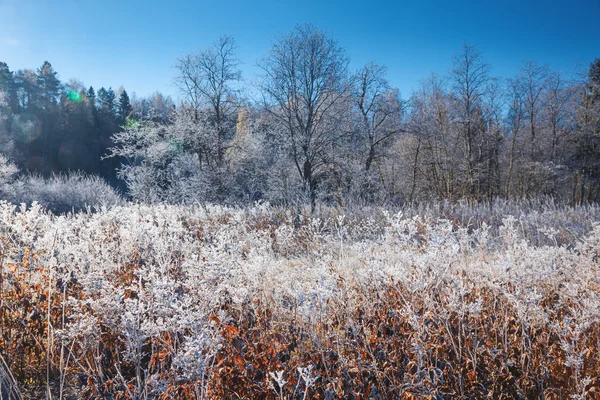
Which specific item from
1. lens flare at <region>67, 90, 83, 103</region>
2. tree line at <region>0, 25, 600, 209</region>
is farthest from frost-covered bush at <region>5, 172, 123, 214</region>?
lens flare at <region>67, 90, 83, 103</region>

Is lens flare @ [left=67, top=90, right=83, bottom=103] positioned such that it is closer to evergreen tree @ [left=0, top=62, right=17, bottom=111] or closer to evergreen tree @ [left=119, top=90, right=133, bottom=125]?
evergreen tree @ [left=119, top=90, right=133, bottom=125]

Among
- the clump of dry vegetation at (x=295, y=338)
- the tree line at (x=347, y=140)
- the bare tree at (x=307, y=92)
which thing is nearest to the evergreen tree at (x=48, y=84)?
the tree line at (x=347, y=140)

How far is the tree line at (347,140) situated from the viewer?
17047 mm

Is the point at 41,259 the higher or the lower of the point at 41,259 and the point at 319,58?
the lower

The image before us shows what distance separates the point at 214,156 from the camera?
18391mm

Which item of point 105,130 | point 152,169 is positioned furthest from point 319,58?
point 105,130

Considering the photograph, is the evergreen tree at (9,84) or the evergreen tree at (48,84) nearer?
the evergreen tree at (9,84)

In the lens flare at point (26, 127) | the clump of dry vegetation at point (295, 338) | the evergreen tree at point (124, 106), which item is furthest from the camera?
the evergreen tree at point (124, 106)

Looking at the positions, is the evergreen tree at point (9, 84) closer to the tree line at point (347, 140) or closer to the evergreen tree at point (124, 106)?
the evergreen tree at point (124, 106)

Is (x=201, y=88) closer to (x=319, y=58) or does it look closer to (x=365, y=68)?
(x=319, y=58)

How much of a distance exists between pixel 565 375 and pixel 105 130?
57.2m

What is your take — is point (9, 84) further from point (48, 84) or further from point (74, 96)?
point (74, 96)

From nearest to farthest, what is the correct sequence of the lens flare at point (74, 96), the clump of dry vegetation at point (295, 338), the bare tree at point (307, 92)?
the clump of dry vegetation at point (295, 338) → the bare tree at point (307, 92) → the lens flare at point (74, 96)

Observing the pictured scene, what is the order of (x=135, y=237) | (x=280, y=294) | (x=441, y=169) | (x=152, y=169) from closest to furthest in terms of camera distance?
(x=280, y=294)
(x=135, y=237)
(x=152, y=169)
(x=441, y=169)
